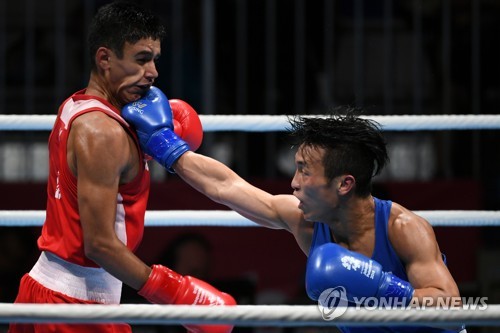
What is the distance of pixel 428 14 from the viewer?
14.5 feet

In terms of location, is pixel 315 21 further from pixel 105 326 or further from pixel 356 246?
pixel 105 326

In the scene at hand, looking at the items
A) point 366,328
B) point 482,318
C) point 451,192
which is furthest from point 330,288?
point 451,192

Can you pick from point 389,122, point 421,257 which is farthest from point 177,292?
point 389,122

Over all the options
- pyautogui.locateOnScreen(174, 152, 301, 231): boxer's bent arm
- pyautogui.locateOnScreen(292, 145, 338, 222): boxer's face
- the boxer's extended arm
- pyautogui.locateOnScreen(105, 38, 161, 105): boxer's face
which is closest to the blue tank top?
the boxer's extended arm

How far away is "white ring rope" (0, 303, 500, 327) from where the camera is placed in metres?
1.72

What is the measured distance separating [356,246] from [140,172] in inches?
25.0

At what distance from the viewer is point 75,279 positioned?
2.29m

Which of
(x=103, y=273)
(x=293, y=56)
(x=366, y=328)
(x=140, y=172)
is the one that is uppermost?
(x=293, y=56)

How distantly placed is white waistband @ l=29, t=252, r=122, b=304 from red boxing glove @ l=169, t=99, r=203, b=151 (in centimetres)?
49

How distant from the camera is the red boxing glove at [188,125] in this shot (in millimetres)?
2596

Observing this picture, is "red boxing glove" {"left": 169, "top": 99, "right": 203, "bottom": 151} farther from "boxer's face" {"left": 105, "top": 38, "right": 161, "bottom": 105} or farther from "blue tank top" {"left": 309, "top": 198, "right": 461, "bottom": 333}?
"blue tank top" {"left": 309, "top": 198, "right": 461, "bottom": 333}

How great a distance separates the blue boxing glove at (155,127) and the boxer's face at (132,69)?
1.8 inches

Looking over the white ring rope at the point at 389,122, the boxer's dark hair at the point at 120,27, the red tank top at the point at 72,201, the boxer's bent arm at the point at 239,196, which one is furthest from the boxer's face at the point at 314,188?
the boxer's dark hair at the point at 120,27

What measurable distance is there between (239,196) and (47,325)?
65 cm
